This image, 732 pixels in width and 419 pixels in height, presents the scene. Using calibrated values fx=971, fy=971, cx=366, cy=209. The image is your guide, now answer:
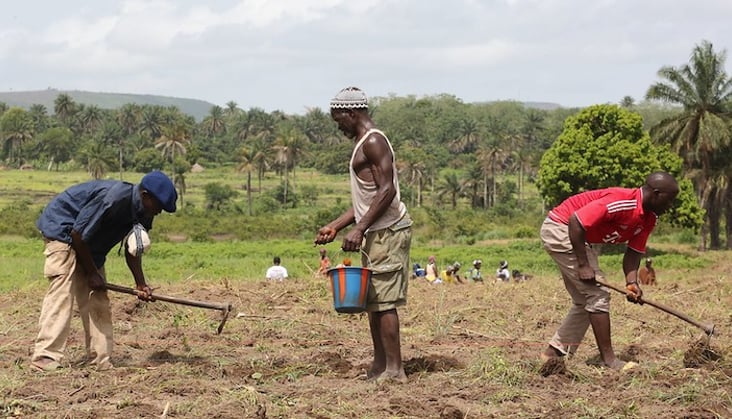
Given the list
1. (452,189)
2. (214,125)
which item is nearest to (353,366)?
(452,189)

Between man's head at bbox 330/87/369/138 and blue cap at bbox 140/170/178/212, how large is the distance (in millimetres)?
1219

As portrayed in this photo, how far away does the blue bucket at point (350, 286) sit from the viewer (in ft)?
19.7

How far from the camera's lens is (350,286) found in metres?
6.02

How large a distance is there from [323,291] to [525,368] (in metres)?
5.16

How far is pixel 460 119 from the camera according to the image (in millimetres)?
122250

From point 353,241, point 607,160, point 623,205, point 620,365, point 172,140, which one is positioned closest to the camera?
point 353,241

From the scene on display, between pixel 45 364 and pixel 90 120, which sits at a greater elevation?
pixel 90 120

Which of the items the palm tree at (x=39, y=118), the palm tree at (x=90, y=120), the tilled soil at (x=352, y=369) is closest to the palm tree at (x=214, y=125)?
the palm tree at (x=90, y=120)

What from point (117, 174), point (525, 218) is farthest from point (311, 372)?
point (117, 174)

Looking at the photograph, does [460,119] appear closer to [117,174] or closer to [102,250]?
[117,174]

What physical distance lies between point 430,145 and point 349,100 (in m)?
99.2

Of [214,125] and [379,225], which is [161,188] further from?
[214,125]

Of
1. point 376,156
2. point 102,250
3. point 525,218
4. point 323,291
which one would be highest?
point 376,156

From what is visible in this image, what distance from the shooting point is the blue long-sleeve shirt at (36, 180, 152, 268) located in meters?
6.49
